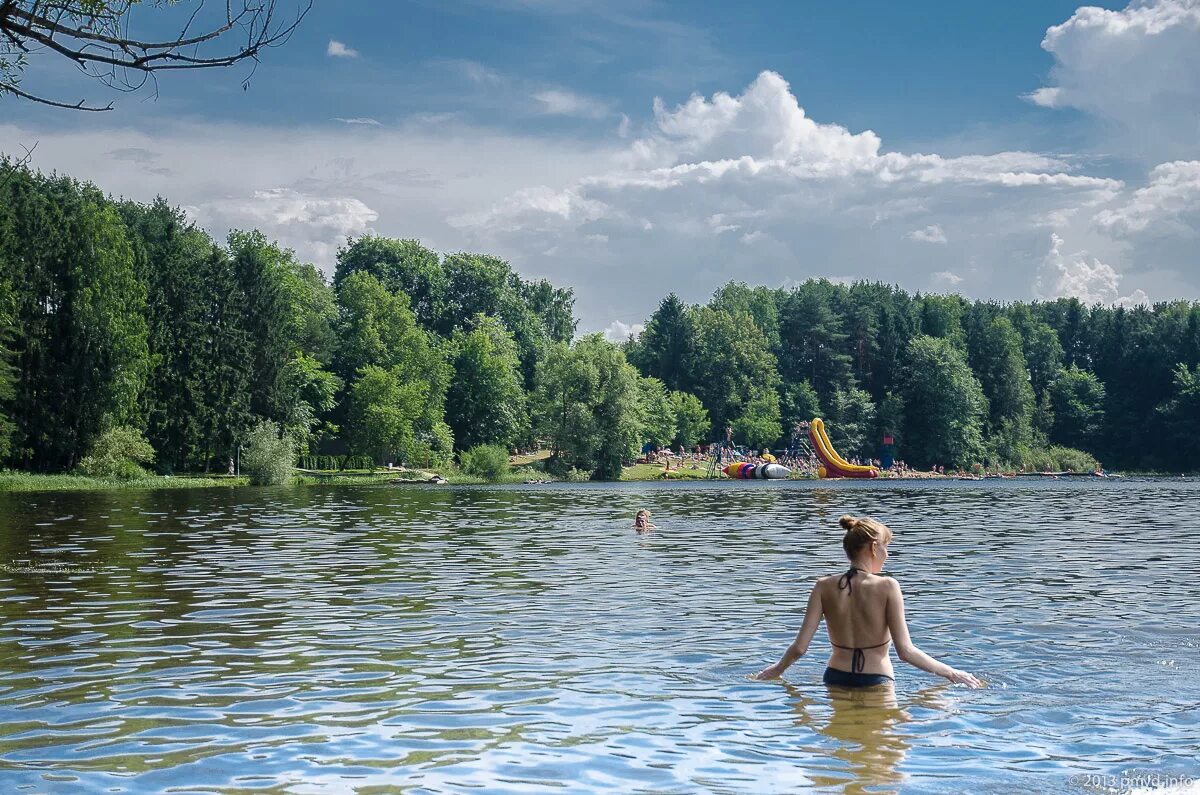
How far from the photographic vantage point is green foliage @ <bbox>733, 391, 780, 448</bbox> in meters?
126

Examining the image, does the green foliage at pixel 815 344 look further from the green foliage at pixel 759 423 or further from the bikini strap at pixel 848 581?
the bikini strap at pixel 848 581

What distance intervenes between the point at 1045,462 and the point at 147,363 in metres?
96.5

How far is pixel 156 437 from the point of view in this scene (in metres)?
76.9

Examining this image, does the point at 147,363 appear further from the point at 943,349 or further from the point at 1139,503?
the point at 943,349

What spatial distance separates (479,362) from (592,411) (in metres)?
15.7

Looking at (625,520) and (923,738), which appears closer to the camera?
(923,738)

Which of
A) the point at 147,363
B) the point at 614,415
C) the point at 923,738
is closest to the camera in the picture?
the point at 923,738

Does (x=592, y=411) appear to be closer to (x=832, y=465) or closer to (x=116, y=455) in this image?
(x=832, y=465)

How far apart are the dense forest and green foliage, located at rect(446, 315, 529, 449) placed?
21cm

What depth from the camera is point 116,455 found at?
230 feet

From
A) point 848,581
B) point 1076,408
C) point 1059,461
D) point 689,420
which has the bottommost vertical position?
Result: point 1059,461

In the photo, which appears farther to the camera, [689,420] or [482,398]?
[689,420]

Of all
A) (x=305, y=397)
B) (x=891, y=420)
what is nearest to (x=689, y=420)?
(x=891, y=420)

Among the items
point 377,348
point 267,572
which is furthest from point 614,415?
point 267,572
